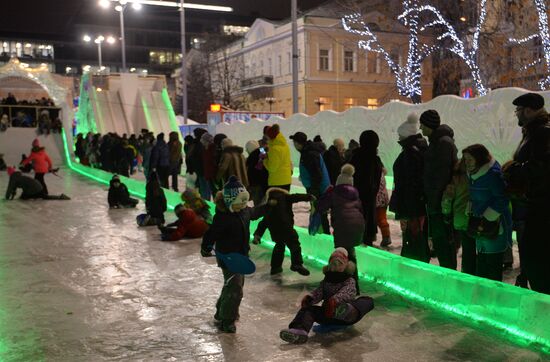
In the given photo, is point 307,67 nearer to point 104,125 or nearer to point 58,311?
point 104,125

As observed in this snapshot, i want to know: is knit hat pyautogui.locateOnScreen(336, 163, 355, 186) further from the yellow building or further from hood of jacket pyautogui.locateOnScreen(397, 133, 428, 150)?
the yellow building

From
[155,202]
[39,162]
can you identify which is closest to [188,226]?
[155,202]

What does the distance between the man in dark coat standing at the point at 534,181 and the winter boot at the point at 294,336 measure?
5.18 ft

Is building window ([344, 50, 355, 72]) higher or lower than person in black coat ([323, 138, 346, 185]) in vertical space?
higher

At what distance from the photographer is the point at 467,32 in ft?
65.1

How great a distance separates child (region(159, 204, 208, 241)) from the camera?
8.59m

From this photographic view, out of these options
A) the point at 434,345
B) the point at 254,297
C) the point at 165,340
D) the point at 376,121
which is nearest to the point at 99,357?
the point at 165,340

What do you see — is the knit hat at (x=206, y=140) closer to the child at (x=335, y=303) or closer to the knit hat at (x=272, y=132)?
the knit hat at (x=272, y=132)

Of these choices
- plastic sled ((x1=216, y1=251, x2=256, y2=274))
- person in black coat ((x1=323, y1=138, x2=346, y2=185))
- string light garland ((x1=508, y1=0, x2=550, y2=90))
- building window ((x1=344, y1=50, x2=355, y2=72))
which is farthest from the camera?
building window ((x1=344, y1=50, x2=355, y2=72))

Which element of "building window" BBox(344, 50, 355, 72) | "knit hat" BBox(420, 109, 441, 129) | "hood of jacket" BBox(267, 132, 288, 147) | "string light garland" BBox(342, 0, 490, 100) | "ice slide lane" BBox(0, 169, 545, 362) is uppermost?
"building window" BBox(344, 50, 355, 72)

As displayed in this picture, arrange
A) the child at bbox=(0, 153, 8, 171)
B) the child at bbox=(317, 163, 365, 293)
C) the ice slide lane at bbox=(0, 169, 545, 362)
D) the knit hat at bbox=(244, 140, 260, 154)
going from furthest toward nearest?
the child at bbox=(0, 153, 8, 171)
the knit hat at bbox=(244, 140, 260, 154)
the child at bbox=(317, 163, 365, 293)
the ice slide lane at bbox=(0, 169, 545, 362)

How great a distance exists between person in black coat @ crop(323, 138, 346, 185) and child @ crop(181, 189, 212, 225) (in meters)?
1.96

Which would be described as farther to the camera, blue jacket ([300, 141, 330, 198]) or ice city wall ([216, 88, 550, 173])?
ice city wall ([216, 88, 550, 173])

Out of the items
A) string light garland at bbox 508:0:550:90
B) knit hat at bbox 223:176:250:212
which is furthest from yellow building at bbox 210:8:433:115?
knit hat at bbox 223:176:250:212
